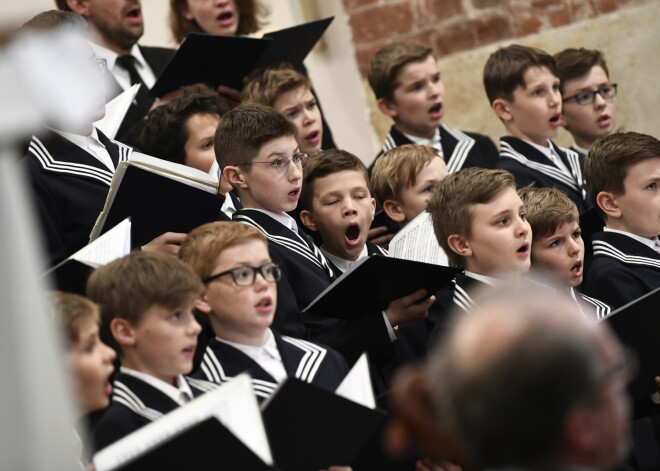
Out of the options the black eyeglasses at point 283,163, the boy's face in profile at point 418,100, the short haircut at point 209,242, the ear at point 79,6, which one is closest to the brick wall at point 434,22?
the boy's face in profile at point 418,100

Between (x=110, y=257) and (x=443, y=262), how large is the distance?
944 millimetres

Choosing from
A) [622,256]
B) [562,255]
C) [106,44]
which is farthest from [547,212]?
[106,44]

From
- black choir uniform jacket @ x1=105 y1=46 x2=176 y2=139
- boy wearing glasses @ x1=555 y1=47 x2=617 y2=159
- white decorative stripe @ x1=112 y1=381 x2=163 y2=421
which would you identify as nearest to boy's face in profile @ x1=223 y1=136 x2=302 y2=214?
black choir uniform jacket @ x1=105 y1=46 x2=176 y2=139

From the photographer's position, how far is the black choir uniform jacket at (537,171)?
128 inches

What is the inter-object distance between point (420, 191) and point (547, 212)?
0.36 m

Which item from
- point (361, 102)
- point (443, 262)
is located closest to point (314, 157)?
point (443, 262)

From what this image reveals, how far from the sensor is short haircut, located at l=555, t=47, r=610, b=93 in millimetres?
3572

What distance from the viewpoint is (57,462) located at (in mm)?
866

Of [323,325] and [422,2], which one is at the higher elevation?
[422,2]

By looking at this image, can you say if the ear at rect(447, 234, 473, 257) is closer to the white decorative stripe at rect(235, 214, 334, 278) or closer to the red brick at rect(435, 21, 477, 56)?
the white decorative stripe at rect(235, 214, 334, 278)

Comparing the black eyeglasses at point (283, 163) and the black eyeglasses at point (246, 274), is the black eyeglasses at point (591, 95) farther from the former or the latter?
the black eyeglasses at point (246, 274)

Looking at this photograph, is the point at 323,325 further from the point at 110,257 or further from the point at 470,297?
the point at 110,257

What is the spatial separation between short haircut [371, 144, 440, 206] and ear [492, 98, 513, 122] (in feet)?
2.05

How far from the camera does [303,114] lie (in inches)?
122
